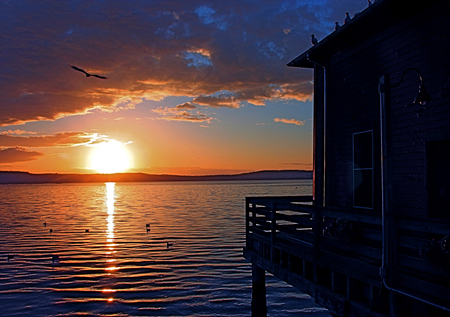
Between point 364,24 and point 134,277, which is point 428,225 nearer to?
point 364,24

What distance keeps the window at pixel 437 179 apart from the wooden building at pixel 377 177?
0.02 metres

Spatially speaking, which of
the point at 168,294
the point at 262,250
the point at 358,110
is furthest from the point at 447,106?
the point at 168,294

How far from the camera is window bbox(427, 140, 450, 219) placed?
8.67 meters

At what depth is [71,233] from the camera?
34.6 m

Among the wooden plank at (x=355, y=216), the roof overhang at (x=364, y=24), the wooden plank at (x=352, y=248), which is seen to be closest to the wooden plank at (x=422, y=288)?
the wooden plank at (x=352, y=248)

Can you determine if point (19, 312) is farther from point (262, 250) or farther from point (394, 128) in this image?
Result: point (394, 128)

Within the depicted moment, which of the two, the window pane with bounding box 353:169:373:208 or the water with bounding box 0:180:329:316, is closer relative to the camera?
the window pane with bounding box 353:169:373:208

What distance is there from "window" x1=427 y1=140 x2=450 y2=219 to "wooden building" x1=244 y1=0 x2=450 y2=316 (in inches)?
0.8

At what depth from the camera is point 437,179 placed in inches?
346

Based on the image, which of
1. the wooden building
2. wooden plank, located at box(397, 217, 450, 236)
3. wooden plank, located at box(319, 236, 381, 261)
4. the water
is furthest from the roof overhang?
the water

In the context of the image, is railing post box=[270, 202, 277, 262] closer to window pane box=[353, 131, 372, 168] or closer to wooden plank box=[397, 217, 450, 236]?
window pane box=[353, 131, 372, 168]

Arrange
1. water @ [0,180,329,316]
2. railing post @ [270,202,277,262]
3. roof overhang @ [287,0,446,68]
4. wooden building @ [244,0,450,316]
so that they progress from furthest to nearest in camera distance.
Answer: water @ [0,180,329,316] < railing post @ [270,202,277,262] < roof overhang @ [287,0,446,68] < wooden building @ [244,0,450,316]

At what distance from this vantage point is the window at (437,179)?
28.5ft

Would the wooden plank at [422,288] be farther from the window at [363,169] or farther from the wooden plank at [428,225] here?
the window at [363,169]
